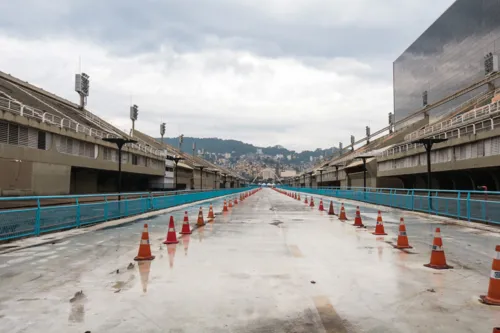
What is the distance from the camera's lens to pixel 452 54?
74062 millimetres

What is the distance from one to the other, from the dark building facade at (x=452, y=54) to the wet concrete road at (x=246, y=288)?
6393cm

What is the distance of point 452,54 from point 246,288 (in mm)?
81253

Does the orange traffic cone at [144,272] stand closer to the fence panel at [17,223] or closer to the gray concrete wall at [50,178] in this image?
the fence panel at [17,223]

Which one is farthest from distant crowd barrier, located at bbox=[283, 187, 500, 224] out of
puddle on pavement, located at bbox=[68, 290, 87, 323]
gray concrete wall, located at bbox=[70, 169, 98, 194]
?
gray concrete wall, located at bbox=[70, 169, 98, 194]

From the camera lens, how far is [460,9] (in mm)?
69812

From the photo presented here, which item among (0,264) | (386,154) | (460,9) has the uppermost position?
(460,9)

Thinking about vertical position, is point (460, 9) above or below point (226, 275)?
above

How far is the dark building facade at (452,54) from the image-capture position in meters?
62.5

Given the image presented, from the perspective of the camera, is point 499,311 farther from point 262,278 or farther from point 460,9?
point 460,9

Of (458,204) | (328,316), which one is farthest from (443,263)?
(458,204)

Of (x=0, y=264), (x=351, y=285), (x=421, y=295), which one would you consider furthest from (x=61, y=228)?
(x=421, y=295)

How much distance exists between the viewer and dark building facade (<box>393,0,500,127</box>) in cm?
6247

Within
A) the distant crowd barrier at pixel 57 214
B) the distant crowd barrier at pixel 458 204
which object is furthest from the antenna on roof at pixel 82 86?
the distant crowd barrier at pixel 458 204

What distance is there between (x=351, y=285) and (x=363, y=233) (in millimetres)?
7470
